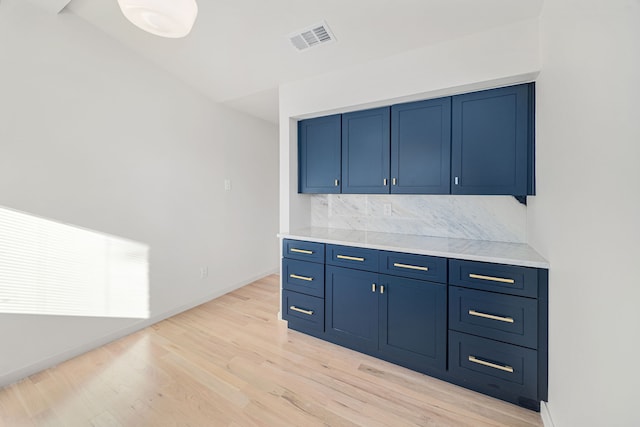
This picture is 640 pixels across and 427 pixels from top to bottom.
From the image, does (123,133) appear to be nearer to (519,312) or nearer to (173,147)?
(173,147)

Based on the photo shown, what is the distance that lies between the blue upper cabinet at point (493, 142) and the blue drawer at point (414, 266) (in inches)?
24.9

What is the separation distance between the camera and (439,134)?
2.21 m

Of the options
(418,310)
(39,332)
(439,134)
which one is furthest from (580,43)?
(39,332)

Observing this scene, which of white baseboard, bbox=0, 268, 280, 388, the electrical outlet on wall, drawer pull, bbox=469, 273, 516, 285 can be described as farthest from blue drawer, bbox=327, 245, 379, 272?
white baseboard, bbox=0, 268, 280, 388

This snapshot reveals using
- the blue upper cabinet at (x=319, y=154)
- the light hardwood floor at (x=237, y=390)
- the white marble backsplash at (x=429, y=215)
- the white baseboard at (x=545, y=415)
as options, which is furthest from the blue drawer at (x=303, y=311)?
the white baseboard at (x=545, y=415)

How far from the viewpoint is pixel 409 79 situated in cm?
221

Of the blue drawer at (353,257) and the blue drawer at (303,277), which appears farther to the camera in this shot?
the blue drawer at (303,277)

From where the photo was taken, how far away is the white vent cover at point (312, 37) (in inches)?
84.0

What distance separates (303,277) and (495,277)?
1614 millimetres

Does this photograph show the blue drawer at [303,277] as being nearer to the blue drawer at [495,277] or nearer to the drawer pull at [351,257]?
the drawer pull at [351,257]

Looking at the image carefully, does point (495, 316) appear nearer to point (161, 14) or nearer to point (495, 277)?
point (495, 277)

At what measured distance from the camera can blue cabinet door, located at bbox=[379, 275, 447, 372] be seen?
1971 millimetres

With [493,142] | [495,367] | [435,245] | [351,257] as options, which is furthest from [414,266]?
[493,142]

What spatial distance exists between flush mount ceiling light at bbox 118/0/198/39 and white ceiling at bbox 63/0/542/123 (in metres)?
0.87
